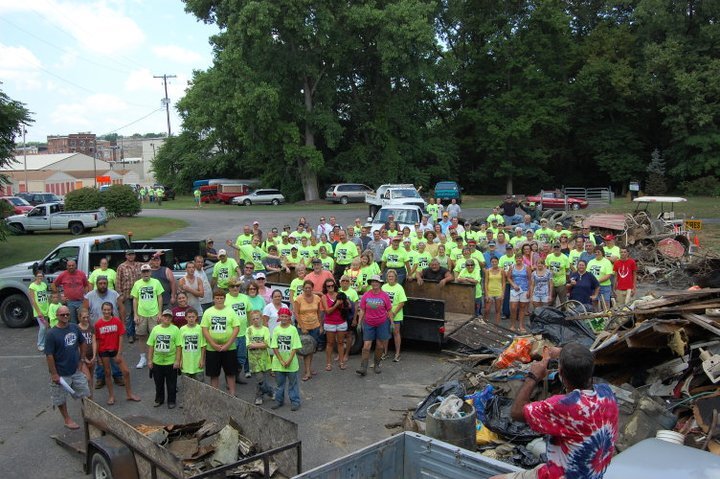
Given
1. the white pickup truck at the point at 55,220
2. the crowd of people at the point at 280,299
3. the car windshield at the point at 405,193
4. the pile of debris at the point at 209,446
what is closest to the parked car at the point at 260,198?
the white pickup truck at the point at 55,220

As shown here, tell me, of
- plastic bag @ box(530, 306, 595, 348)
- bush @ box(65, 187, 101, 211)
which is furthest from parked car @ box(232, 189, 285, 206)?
plastic bag @ box(530, 306, 595, 348)

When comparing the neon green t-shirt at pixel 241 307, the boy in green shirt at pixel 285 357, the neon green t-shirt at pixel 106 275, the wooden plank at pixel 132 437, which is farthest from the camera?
the neon green t-shirt at pixel 106 275

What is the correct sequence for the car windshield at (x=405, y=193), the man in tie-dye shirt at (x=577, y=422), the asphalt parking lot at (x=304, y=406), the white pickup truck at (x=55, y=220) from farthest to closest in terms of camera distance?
the car windshield at (x=405, y=193) → the white pickup truck at (x=55, y=220) → the asphalt parking lot at (x=304, y=406) → the man in tie-dye shirt at (x=577, y=422)

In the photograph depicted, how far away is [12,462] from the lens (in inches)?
305

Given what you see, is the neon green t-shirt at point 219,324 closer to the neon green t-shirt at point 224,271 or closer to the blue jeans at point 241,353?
the blue jeans at point 241,353

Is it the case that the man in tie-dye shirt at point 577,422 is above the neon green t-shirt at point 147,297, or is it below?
above

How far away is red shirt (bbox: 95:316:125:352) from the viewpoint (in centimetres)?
940

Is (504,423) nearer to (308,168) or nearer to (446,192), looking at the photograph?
(446,192)

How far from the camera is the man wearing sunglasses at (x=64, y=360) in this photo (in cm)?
835

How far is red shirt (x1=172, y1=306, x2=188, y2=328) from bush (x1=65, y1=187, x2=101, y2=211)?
28.3 meters

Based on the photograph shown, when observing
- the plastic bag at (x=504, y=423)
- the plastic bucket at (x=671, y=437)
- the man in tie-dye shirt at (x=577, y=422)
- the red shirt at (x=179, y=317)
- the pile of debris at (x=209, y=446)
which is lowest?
the plastic bag at (x=504, y=423)

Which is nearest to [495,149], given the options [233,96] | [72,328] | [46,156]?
[233,96]

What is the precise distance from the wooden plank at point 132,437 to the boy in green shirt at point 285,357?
106 inches

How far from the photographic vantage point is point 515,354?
32.2 feet
